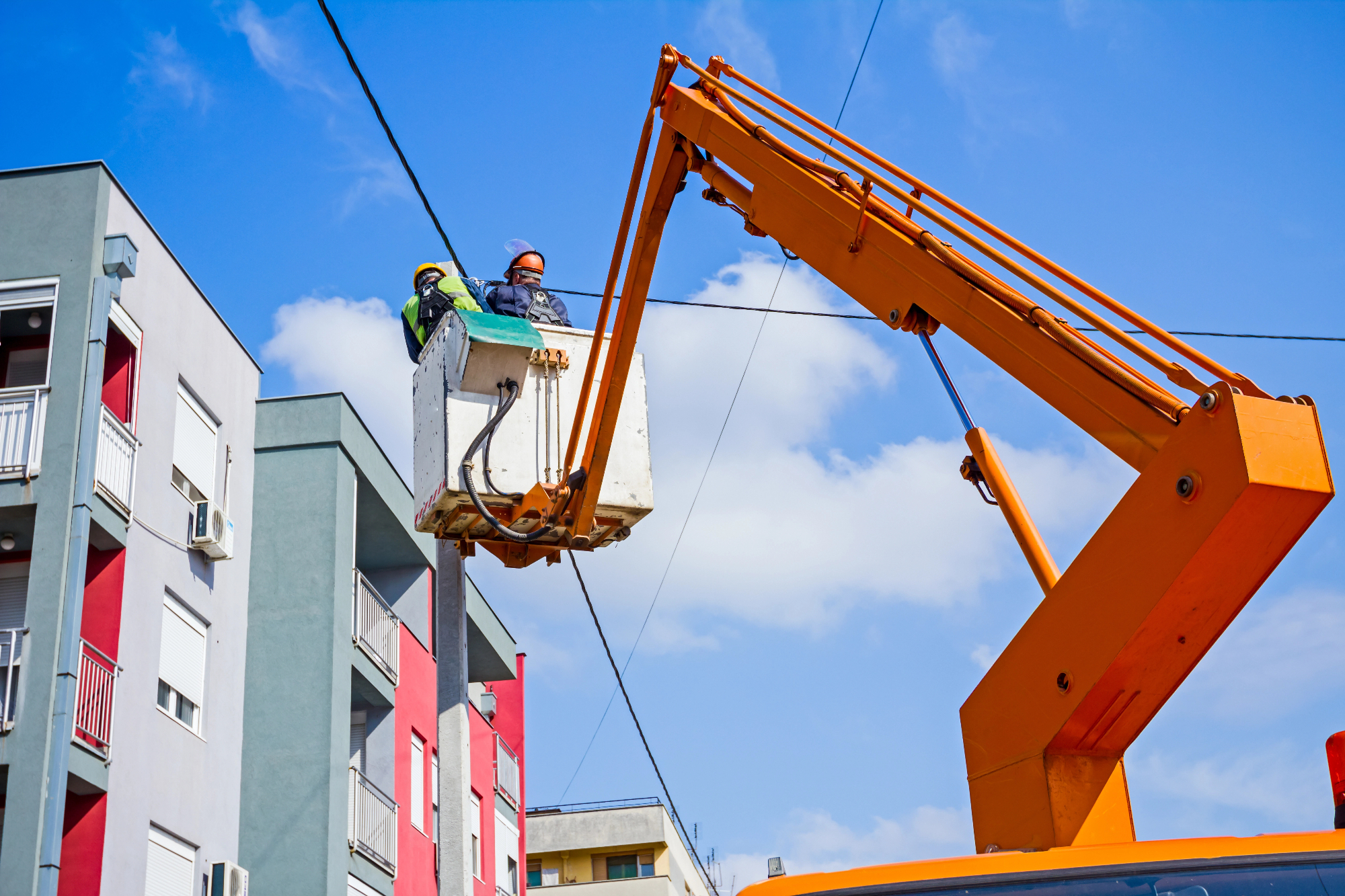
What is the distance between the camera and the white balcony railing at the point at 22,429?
13273mm

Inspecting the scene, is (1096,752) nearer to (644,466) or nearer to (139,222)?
(644,466)

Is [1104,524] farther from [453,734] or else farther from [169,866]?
[169,866]

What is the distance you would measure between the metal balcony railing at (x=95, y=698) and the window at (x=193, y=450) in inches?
120

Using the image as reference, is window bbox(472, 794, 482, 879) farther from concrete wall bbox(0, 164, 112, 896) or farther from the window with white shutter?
concrete wall bbox(0, 164, 112, 896)

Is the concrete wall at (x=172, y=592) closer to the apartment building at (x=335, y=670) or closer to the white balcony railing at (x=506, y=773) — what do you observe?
the apartment building at (x=335, y=670)

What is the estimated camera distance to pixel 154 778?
46.0ft

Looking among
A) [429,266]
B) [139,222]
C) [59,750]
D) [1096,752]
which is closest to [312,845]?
[59,750]

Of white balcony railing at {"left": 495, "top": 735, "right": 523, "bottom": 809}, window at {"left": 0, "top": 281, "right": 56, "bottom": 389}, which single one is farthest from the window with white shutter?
white balcony railing at {"left": 495, "top": 735, "right": 523, "bottom": 809}

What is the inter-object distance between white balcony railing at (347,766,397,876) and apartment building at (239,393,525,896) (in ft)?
0.10

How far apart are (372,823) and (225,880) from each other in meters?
3.80

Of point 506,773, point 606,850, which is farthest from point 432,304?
point 606,850

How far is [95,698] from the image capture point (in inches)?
513

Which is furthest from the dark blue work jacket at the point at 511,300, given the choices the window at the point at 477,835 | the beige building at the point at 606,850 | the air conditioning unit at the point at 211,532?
the beige building at the point at 606,850

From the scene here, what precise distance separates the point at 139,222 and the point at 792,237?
11162 mm
